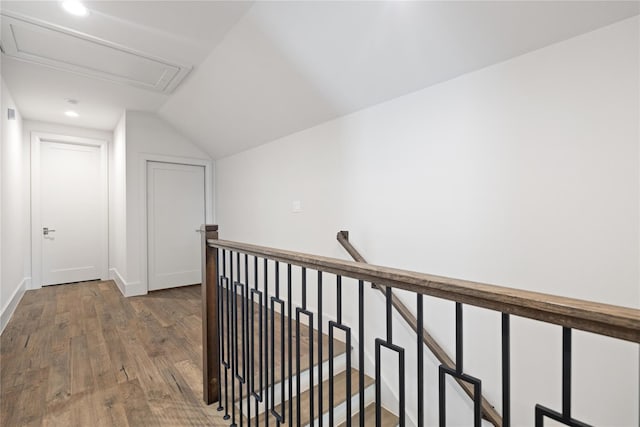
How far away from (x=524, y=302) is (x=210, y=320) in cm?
170

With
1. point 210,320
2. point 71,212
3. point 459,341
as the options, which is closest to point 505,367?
point 459,341

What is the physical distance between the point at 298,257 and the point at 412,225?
122 centimetres

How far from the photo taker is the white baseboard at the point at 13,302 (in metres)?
2.85

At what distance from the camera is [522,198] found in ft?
5.16

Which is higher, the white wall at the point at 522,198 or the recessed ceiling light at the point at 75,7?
the recessed ceiling light at the point at 75,7

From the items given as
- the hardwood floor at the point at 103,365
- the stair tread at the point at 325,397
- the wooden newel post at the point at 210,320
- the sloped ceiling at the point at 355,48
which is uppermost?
the sloped ceiling at the point at 355,48

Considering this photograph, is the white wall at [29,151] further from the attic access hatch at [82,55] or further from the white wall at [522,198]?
the white wall at [522,198]

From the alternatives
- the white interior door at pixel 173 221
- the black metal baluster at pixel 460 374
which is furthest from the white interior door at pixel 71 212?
the black metal baluster at pixel 460 374

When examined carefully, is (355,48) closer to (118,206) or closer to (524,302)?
(524,302)

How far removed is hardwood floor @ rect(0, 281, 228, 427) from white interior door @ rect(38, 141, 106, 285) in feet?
3.28

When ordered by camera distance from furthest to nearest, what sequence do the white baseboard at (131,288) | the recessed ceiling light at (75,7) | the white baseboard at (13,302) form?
the white baseboard at (131,288) < the white baseboard at (13,302) < the recessed ceiling light at (75,7)

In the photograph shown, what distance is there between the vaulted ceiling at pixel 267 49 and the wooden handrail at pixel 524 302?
1.42 m

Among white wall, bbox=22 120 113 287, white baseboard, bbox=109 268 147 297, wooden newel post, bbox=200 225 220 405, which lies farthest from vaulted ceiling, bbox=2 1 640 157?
white baseboard, bbox=109 268 147 297

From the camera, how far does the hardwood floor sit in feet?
5.67
